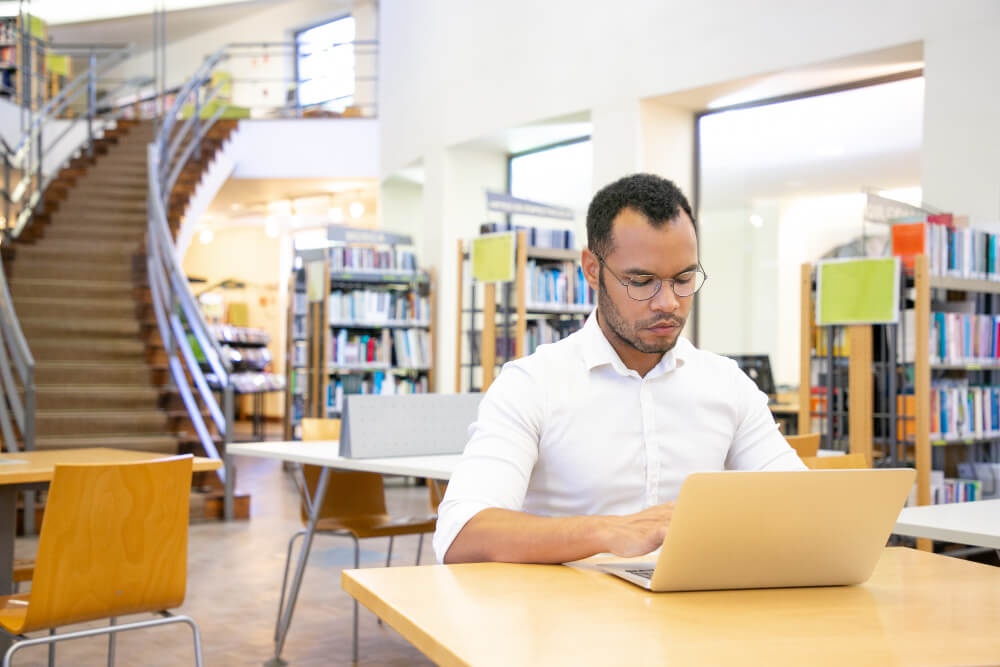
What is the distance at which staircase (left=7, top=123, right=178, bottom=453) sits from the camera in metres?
6.80

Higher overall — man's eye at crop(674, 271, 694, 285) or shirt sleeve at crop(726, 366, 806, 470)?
man's eye at crop(674, 271, 694, 285)

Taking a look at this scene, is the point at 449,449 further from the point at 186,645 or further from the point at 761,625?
the point at 761,625

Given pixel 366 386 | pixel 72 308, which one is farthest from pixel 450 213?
pixel 72 308

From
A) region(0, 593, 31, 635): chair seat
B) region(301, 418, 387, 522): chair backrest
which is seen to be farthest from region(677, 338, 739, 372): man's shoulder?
region(301, 418, 387, 522): chair backrest

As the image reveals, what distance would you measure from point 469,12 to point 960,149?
504 cm

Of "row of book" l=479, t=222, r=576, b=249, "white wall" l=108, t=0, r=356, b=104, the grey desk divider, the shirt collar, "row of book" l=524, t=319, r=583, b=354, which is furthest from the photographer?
"white wall" l=108, t=0, r=356, b=104

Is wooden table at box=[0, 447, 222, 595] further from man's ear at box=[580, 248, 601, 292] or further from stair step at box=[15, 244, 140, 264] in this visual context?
stair step at box=[15, 244, 140, 264]

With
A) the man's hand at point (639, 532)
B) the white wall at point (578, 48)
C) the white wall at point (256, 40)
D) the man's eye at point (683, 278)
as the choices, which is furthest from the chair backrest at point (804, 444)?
the white wall at point (256, 40)

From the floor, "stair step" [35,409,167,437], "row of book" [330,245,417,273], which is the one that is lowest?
the floor

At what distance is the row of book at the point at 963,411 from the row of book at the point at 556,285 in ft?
9.86

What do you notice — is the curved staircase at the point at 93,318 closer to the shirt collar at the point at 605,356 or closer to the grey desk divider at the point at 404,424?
the grey desk divider at the point at 404,424

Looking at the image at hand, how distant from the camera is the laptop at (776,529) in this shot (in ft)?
3.81

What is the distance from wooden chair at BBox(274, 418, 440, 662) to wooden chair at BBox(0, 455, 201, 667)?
1273 mm

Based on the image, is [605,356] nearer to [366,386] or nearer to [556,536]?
[556,536]
